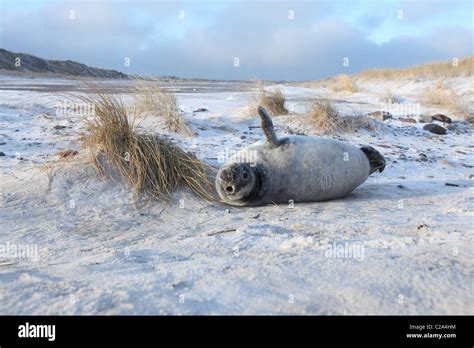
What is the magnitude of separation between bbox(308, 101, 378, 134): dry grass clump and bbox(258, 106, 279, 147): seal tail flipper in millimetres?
3470

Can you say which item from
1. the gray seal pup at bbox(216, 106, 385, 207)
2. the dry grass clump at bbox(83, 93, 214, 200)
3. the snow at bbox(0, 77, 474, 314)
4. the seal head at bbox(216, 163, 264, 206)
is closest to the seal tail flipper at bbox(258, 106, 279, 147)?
the gray seal pup at bbox(216, 106, 385, 207)

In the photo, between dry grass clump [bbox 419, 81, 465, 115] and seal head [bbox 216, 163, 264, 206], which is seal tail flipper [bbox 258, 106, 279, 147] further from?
dry grass clump [bbox 419, 81, 465, 115]

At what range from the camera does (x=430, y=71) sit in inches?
922

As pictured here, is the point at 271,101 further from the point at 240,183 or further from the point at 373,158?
the point at 240,183

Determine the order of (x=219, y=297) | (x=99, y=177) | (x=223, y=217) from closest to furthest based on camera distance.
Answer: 1. (x=219, y=297)
2. (x=223, y=217)
3. (x=99, y=177)

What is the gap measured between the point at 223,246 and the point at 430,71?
2285 centimetres

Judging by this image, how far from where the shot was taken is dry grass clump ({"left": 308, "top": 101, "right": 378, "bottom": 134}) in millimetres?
7928

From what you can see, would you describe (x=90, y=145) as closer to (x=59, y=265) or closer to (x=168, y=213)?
(x=168, y=213)

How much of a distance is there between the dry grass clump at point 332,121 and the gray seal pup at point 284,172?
3340mm

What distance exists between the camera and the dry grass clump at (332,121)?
7.93 m

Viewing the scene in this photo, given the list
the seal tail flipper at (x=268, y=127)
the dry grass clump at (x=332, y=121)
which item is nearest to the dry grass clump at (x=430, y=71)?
the dry grass clump at (x=332, y=121)
